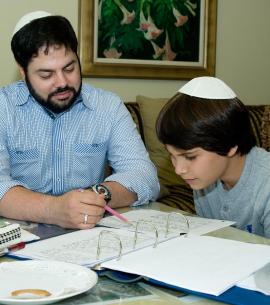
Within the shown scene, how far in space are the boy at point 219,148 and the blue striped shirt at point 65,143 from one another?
10.9 inches

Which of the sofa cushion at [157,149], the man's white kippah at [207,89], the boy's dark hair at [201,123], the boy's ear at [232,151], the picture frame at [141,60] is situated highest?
the picture frame at [141,60]

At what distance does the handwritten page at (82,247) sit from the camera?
100 centimetres

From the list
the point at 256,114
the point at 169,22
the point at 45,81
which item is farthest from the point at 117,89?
the point at 45,81

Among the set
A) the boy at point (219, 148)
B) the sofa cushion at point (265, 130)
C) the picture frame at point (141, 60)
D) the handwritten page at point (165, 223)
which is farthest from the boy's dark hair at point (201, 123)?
the sofa cushion at point (265, 130)

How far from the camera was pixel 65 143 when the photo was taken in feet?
5.99

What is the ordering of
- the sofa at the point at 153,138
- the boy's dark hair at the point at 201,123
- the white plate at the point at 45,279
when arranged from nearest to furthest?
1. the white plate at the point at 45,279
2. the boy's dark hair at the point at 201,123
3. the sofa at the point at 153,138

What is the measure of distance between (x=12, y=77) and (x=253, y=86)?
64.3 inches

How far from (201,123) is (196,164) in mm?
114

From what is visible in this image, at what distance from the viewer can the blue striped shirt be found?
178 centimetres

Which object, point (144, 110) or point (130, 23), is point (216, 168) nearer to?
point (144, 110)

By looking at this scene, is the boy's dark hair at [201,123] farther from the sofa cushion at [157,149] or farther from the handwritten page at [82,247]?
the sofa cushion at [157,149]

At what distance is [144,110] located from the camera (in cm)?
296

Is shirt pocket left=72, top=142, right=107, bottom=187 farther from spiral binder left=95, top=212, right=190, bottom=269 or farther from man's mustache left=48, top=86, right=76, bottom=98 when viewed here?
spiral binder left=95, top=212, right=190, bottom=269

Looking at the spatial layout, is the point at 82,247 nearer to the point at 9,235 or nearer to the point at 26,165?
the point at 9,235
